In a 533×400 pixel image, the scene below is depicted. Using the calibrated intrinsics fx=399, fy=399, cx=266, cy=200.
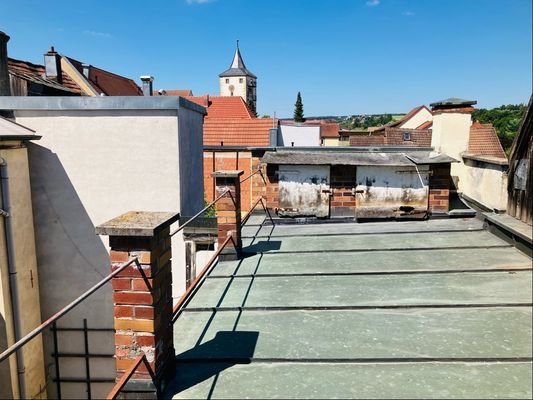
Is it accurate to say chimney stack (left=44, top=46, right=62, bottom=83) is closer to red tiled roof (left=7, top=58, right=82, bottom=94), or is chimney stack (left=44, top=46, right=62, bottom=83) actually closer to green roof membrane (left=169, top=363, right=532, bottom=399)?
red tiled roof (left=7, top=58, right=82, bottom=94)

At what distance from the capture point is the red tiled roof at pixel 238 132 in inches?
666

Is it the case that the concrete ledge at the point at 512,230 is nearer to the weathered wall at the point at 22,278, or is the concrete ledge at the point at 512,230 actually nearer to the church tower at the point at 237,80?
the weathered wall at the point at 22,278

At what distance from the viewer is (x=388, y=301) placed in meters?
3.60

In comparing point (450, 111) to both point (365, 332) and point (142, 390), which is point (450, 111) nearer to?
point (365, 332)

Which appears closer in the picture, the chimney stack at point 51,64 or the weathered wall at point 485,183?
the weathered wall at point 485,183

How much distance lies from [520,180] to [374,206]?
2351mm

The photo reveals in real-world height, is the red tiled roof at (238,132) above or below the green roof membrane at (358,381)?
above

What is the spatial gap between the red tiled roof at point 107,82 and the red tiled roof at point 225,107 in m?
5.36

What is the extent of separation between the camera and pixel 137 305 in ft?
8.07

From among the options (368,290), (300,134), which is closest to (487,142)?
(368,290)

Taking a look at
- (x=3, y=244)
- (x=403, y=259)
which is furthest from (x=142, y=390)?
(x=3, y=244)

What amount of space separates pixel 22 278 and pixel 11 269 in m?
0.35

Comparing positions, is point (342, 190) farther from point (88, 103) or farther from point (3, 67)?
point (3, 67)

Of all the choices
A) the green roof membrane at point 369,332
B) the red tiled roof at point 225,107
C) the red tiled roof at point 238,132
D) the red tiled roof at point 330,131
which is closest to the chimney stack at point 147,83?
the red tiled roof at point 238,132
